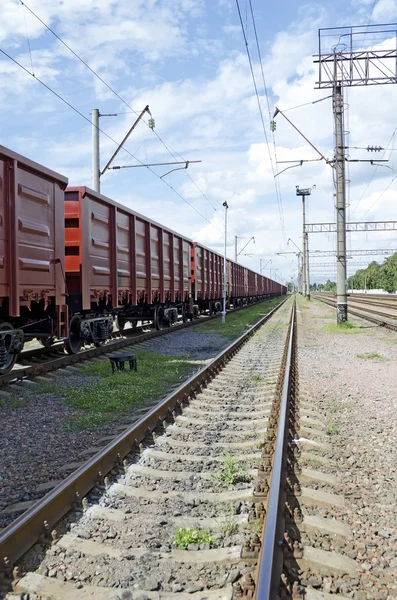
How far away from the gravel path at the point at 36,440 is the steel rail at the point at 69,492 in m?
0.38

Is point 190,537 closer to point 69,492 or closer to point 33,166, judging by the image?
point 69,492

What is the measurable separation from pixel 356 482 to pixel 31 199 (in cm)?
636

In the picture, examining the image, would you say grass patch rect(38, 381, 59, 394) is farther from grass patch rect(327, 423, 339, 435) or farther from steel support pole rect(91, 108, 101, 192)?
steel support pole rect(91, 108, 101, 192)

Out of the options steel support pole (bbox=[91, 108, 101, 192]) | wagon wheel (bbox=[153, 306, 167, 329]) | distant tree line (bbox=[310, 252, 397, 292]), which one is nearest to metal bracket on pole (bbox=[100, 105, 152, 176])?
steel support pole (bbox=[91, 108, 101, 192])

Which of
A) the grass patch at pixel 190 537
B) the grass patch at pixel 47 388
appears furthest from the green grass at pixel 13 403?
the grass patch at pixel 190 537

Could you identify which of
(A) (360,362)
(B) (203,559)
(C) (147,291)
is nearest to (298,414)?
(B) (203,559)

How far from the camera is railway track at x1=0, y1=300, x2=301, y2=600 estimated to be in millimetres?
2539

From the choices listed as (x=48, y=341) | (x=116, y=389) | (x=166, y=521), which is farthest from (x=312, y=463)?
(x=48, y=341)

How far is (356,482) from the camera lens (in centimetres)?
402

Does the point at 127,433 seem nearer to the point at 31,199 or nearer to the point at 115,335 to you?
the point at 31,199

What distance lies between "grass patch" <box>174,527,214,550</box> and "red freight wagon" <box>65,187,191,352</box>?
23.8 feet

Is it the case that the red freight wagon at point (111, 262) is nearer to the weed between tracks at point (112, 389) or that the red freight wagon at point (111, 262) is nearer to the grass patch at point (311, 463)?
the weed between tracks at point (112, 389)

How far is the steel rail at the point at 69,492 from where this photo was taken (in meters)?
2.72

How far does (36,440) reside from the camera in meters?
5.12
